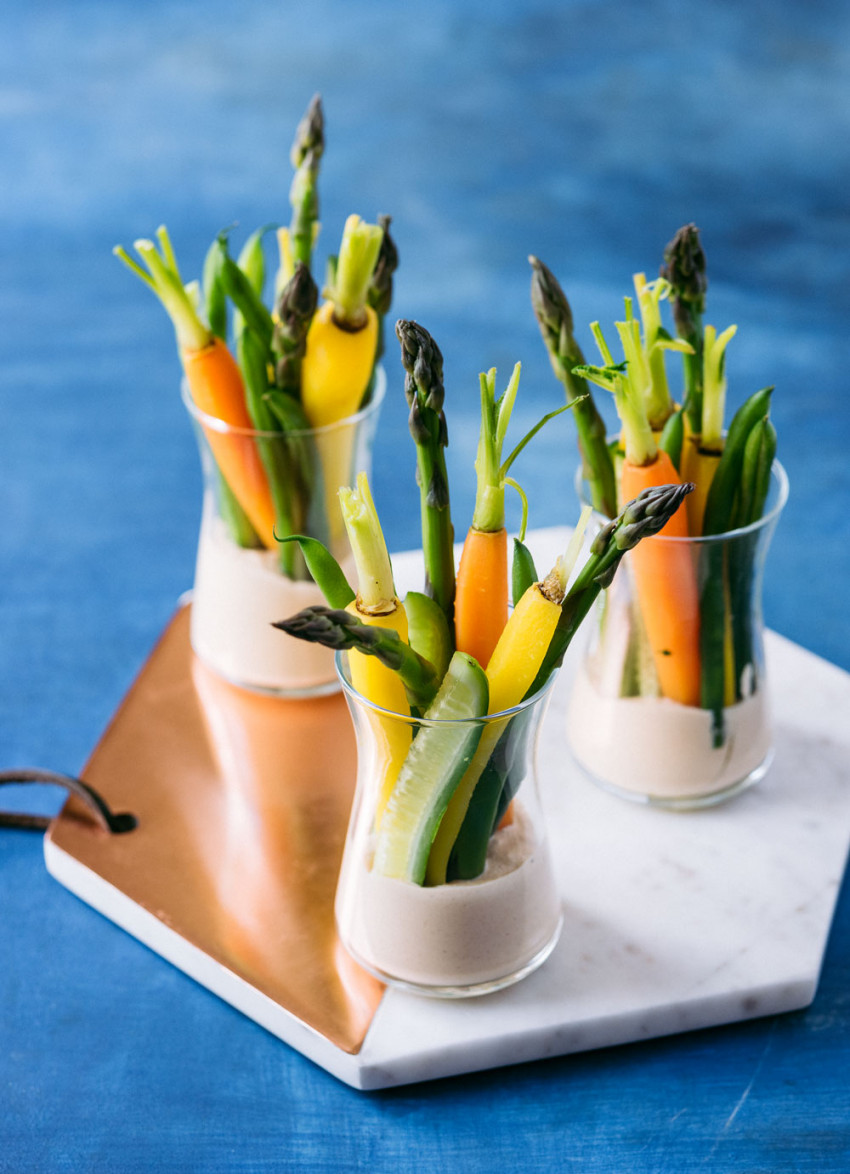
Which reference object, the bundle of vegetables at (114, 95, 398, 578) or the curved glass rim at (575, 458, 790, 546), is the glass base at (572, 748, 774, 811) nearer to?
the curved glass rim at (575, 458, 790, 546)

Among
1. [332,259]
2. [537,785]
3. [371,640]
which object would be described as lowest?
[537,785]

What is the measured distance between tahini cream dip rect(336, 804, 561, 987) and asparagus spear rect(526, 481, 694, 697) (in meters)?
0.16

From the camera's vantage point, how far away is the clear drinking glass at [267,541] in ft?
4.27

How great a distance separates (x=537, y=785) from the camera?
3.55 ft

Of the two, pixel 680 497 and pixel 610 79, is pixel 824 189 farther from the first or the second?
pixel 680 497

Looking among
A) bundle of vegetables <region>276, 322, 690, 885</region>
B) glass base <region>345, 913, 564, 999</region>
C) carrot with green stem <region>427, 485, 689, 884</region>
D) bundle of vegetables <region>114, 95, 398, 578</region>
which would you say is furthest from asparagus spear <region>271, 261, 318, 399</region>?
glass base <region>345, 913, 564, 999</region>

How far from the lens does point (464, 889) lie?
1036 mm

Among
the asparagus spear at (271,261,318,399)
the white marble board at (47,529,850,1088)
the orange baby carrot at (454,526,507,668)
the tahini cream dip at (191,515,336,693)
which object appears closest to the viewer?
the orange baby carrot at (454,526,507,668)

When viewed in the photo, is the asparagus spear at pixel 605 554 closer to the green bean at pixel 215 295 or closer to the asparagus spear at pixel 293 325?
the asparagus spear at pixel 293 325

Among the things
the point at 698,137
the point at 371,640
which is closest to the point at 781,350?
the point at 698,137

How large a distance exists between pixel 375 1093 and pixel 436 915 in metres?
0.16

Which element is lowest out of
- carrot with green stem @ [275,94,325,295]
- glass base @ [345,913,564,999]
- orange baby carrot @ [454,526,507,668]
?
glass base @ [345,913,564,999]

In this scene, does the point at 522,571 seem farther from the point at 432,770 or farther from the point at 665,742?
the point at 665,742

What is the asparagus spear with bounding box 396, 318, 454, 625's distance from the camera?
Result: 0.94 meters
